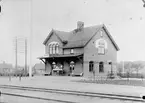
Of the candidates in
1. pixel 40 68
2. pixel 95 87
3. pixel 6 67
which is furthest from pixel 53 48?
pixel 95 87

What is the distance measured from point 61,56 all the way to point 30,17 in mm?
10942

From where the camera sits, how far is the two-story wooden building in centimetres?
1463

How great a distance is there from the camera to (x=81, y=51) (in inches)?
644

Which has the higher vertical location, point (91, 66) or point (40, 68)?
point (91, 66)

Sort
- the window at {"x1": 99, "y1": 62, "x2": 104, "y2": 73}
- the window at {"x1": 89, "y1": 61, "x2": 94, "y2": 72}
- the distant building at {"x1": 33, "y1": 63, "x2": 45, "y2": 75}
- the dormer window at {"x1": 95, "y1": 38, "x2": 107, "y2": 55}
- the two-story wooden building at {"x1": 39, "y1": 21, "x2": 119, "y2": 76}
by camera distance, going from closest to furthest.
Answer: the dormer window at {"x1": 95, "y1": 38, "x2": 107, "y2": 55}, the two-story wooden building at {"x1": 39, "y1": 21, "x2": 119, "y2": 76}, the window at {"x1": 99, "y1": 62, "x2": 104, "y2": 73}, the window at {"x1": 89, "y1": 61, "x2": 94, "y2": 72}, the distant building at {"x1": 33, "y1": 63, "x2": 45, "y2": 75}

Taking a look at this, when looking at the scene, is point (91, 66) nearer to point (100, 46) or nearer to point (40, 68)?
point (100, 46)

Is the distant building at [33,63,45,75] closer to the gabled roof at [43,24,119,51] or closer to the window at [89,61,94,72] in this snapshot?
the gabled roof at [43,24,119,51]

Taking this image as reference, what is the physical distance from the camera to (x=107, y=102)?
464cm

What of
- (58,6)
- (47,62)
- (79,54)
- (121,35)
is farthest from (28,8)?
(47,62)

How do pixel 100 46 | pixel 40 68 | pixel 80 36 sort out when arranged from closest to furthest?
pixel 100 46
pixel 80 36
pixel 40 68

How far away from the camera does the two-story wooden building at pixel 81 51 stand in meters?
14.6

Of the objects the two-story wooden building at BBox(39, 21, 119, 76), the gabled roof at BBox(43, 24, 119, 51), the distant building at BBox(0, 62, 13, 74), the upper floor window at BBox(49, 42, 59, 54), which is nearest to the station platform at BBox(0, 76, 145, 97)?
the distant building at BBox(0, 62, 13, 74)

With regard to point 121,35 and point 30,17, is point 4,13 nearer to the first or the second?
point 30,17

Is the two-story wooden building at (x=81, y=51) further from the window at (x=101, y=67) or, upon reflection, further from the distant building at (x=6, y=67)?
the distant building at (x=6, y=67)
